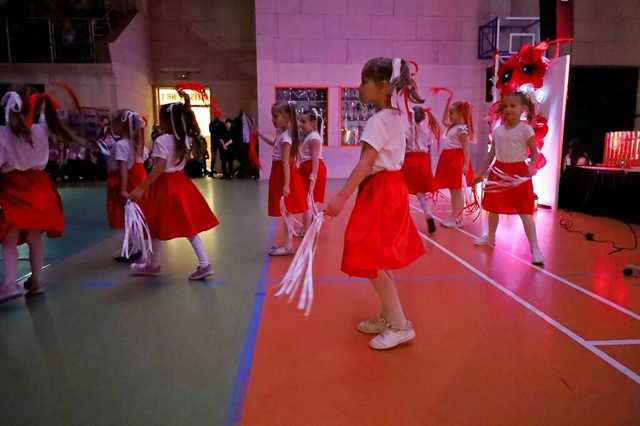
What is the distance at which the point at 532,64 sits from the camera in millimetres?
6789

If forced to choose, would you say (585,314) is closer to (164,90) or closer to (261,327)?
(261,327)

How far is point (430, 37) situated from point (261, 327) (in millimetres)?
11276

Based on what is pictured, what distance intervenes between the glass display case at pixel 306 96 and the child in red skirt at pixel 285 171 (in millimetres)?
7912

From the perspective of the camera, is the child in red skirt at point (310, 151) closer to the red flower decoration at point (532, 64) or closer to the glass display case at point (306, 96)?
the red flower decoration at point (532, 64)

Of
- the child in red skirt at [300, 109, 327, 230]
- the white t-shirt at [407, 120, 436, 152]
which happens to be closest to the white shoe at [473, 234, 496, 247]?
the white t-shirt at [407, 120, 436, 152]

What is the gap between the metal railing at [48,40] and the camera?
1147 centimetres

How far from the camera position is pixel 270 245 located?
4.61 metres

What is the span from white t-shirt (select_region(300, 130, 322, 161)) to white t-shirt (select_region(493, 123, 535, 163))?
1.71 metres

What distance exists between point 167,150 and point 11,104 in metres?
0.96

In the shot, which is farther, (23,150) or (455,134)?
(455,134)

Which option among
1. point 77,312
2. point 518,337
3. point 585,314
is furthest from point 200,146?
point 585,314

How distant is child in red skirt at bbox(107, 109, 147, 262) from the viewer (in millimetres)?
3861

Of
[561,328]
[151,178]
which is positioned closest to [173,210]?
[151,178]

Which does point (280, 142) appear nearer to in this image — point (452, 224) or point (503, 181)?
point (503, 181)
